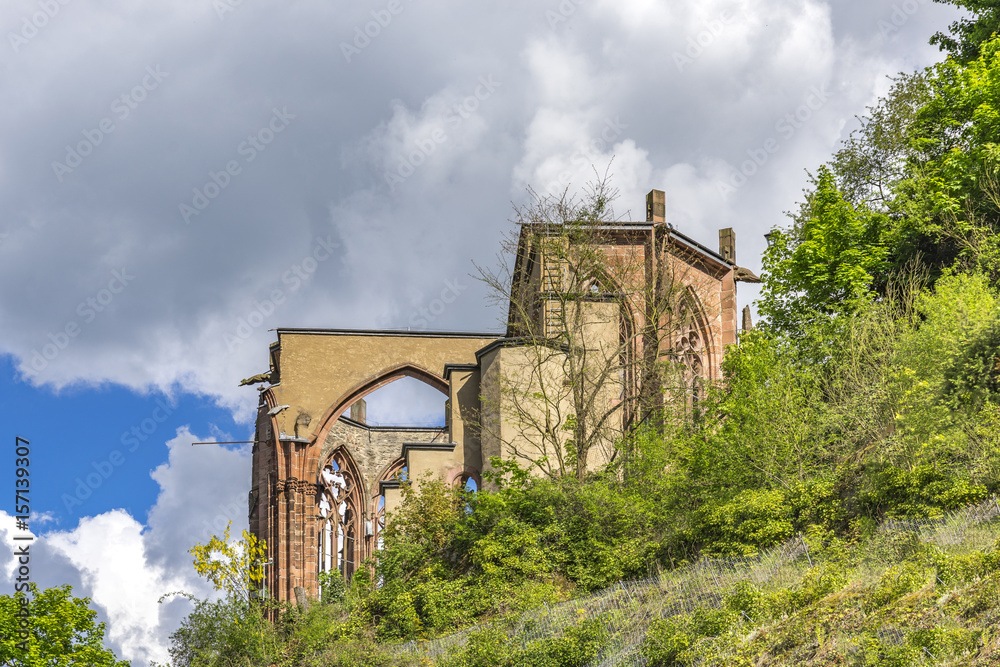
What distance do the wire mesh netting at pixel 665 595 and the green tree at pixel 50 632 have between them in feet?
20.1

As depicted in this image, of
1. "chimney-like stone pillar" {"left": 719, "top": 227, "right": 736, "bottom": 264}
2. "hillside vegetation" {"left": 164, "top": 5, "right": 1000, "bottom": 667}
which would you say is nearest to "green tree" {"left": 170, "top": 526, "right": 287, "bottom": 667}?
"hillside vegetation" {"left": 164, "top": 5, "right": 1000, "bottom": 667}

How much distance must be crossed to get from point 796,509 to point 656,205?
15382 millimetres

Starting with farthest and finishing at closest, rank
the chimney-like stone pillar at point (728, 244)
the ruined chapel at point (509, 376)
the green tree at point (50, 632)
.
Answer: the chimney-like stone pillar at point (728, 244), the ruined chapel at point (509, 376), the green tree at point (50, 632)

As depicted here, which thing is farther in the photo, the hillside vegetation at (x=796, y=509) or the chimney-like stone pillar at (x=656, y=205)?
the chimney-like stone pillar at (x=656, y=205)

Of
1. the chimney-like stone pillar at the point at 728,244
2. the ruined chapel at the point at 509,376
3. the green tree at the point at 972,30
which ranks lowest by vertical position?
the ruined chapel at the point at 509,376

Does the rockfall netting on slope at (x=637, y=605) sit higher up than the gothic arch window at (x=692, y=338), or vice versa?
the gothic arch window at (x=692, y=338)

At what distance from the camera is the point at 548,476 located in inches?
906

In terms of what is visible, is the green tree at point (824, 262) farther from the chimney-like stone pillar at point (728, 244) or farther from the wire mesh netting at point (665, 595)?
the wire mesh netting at point (665, 595)

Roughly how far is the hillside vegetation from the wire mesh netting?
0.05 meters

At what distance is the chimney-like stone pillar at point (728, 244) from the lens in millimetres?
34000

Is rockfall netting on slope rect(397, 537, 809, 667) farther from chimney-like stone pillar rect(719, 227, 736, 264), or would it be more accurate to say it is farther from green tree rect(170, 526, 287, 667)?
chimney-like stone pillar rect(719, 227, 736, 264)

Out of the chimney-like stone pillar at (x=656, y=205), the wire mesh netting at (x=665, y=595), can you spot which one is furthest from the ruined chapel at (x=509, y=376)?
the wire mesh netting at (x=665, y=595)

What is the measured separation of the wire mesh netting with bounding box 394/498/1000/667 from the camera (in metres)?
14.6

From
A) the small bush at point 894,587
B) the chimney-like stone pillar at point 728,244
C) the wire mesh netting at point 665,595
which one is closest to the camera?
the small bush at point 894,587
